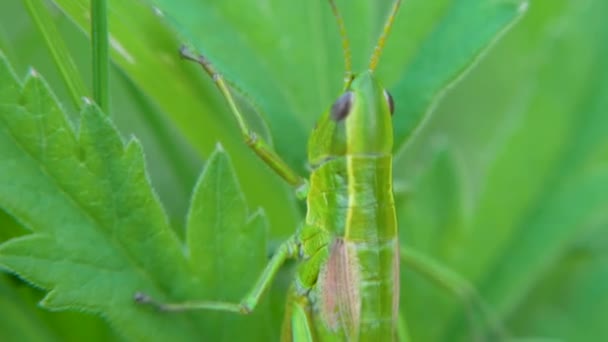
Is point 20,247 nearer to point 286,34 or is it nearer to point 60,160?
point 60,160

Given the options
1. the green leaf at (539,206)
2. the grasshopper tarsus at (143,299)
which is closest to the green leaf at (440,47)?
the green leaf at (539,206)

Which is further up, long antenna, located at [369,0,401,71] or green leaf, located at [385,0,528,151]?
long antenna, located at [369,0,401,71]

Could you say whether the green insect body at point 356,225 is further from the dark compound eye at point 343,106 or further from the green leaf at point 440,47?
the green leaf at point 440,47

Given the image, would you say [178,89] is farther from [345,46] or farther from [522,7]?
[522,7]

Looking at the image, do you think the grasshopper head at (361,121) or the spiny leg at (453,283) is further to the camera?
the spiny leg at (453,283)

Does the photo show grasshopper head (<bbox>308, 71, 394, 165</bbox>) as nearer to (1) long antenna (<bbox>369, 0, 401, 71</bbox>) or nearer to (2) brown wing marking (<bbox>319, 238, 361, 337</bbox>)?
(1) long antenna (<bbox>369, 0, 401, 71</bbox>)

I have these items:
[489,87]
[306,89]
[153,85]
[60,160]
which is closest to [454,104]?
[489,87]

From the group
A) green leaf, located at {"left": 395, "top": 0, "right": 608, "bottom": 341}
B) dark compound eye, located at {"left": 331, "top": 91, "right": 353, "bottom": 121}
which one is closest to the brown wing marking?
dark compound eye, located at {"left": 331, "top": 91, "right": 353, "bottom": 121}

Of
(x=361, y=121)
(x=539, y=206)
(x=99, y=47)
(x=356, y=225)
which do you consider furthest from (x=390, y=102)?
(x=539, y=206)
